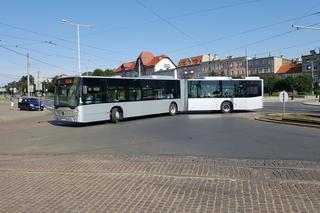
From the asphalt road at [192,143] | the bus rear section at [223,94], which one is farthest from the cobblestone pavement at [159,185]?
the bus rear section at [223,94]

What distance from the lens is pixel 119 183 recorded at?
776 cm

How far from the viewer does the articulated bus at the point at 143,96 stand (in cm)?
2223

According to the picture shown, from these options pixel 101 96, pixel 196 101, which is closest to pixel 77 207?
pixel 101 96

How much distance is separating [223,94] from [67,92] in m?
12.9

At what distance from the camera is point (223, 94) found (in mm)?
30797

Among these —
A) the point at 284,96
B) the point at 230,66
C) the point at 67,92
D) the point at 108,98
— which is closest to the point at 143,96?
the point at 108,98

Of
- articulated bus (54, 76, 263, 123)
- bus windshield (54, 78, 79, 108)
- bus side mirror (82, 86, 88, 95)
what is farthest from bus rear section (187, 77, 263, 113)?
bus windshield (54, 78, 79, 108)

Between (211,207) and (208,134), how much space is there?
10.5m

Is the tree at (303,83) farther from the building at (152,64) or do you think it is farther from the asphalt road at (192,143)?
the asphalt road at (192,143)

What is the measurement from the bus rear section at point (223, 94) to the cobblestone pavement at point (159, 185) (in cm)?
1976

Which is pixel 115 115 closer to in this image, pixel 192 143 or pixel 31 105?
pixel 192 143

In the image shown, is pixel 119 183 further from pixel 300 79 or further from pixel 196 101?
pixel 300 79

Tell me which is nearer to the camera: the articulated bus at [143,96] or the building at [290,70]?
the articulated bus at [143,96]

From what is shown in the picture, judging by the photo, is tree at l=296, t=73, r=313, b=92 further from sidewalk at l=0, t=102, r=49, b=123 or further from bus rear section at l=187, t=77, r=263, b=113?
bus rear section at l=187, t=77, r=263, b=113
